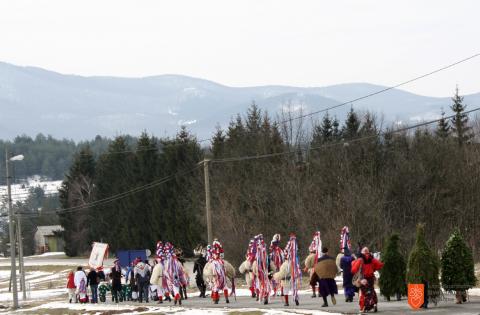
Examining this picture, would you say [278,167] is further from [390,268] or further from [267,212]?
[390,268]

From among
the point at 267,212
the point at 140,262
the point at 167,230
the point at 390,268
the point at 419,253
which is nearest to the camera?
the point at 419,253

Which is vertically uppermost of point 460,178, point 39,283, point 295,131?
point 295,131

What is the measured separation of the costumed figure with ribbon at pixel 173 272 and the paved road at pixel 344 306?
1.82ft

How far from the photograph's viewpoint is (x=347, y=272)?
27.3 metres

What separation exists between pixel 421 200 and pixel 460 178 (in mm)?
3779

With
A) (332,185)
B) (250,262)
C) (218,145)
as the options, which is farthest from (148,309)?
(218,145)

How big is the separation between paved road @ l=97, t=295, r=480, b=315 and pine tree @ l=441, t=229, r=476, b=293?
0.51m

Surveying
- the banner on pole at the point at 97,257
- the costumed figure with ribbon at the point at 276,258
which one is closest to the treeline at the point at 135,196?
the banner on pole at the point at 97,257

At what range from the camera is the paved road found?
23266 mm

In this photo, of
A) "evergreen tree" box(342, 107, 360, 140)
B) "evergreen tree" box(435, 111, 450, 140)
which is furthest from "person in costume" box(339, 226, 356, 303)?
"evergreen tree" box(435, 111, 450, 140)

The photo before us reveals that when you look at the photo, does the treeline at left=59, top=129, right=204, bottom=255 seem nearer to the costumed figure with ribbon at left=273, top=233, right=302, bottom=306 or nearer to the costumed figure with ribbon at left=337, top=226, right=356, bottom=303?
the costumed figure with ribbon at left=273, top=233, right=302, bottom=306

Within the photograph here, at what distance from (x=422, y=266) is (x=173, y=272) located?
41.8 feet

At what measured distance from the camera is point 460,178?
59.5m

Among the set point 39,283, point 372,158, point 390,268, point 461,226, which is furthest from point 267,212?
point 390,268
